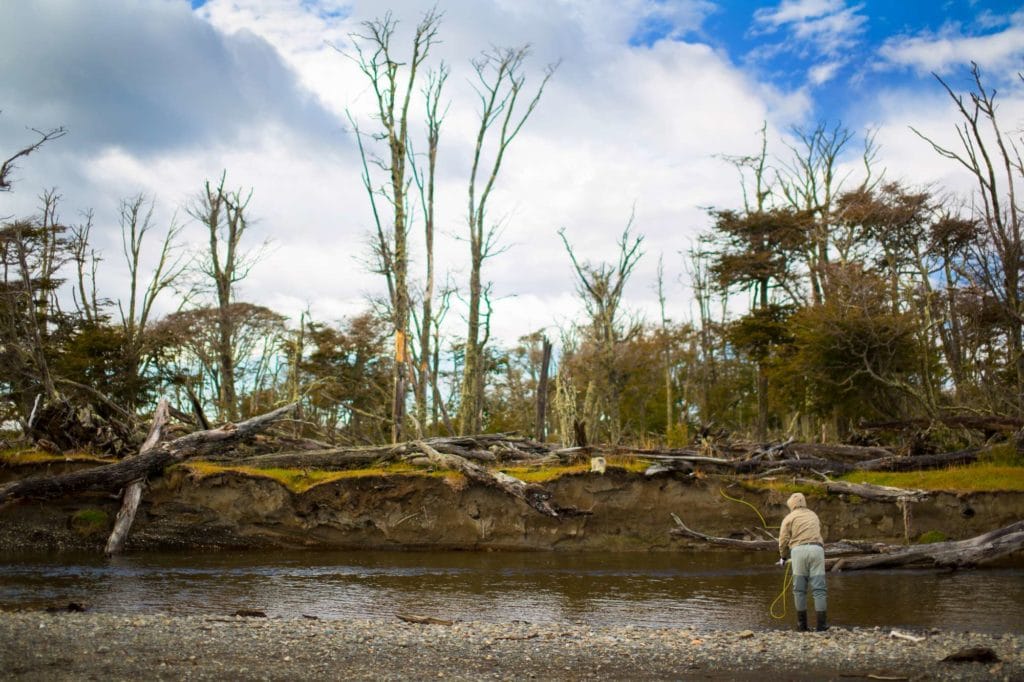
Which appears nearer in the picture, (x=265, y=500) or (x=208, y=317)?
(x=265, y=500)

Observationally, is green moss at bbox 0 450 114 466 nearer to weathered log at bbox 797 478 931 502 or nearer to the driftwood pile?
the driftwood pile

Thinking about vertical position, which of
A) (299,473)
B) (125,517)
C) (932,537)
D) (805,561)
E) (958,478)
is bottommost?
(932,537)

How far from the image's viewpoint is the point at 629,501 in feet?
67.3

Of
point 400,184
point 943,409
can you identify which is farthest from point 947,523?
point 400,184

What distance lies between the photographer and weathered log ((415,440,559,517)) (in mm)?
18453

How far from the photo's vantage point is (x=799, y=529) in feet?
36.7

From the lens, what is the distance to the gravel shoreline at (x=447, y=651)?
826 centimetres

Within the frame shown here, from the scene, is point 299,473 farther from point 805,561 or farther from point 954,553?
point 954,553

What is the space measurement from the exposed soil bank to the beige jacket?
29.3ft

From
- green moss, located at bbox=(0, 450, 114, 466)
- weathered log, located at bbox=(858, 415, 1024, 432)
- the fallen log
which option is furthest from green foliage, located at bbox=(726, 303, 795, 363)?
green moss, located at bbox=(0, 450, 114, 466)

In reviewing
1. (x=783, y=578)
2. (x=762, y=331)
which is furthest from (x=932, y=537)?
(x=762, y=331)

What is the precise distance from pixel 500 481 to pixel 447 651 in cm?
960

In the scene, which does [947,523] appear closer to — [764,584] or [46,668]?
[764,584]

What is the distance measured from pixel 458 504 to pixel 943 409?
15686 millimetres
